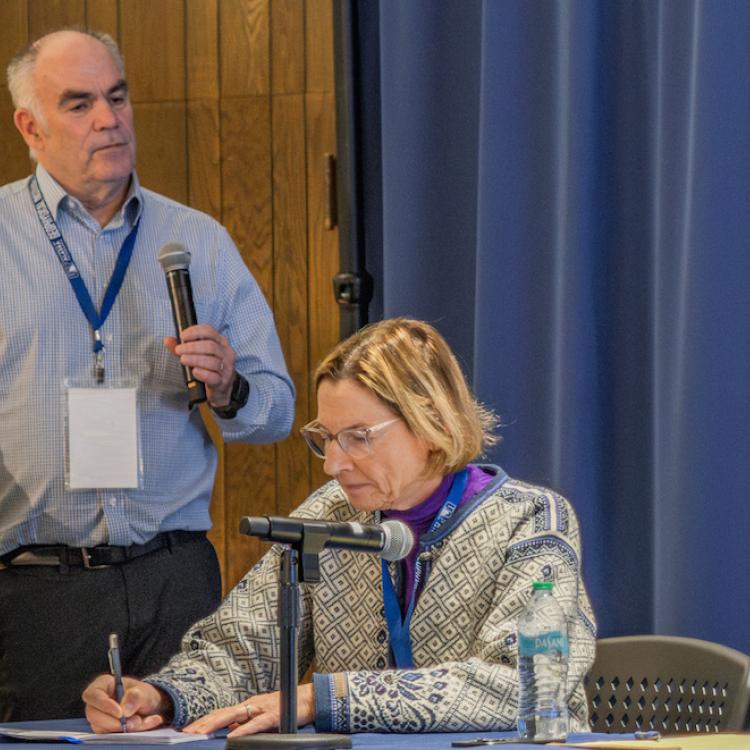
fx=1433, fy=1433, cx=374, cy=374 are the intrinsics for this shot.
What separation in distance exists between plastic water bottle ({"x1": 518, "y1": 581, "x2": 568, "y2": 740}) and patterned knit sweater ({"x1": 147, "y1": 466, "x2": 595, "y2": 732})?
5 centimetres

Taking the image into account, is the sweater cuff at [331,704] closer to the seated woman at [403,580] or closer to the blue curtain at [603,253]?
the seated woman at [403,580]

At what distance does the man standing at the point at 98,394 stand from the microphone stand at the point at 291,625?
110 centimetres

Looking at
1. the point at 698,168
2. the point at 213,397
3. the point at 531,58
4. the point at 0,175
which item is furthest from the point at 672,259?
the point at 0,175

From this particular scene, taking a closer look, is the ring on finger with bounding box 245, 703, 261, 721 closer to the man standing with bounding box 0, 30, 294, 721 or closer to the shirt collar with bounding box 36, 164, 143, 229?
the man standing with bounding box 0, 30, 294, 721

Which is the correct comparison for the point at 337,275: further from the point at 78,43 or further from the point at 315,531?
the point at 315,531

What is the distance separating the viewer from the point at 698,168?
2.88 meters

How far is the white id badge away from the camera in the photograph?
10.0 feet

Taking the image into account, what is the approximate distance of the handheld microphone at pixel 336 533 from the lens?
1.82 metres

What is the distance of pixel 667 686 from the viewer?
2541 millimetres

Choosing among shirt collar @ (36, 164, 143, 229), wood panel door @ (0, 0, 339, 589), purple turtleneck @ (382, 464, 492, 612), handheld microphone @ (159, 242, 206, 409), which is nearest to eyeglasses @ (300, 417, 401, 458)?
purple turtleneck @ (382, 464, 492, 612)

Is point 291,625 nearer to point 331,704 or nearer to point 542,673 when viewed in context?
point 331,704

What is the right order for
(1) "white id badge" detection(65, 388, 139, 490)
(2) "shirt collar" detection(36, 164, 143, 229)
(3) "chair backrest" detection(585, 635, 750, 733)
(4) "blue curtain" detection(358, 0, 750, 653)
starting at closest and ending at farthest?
1. (3) "chair backrest" detection(585, 635, 750, 733)
2. (4) "blue curtain" detection(358, 0, 750, 653)
3. (1) "white id badge" detection(65, 388, 139, 490)
4. (2) "shirt collar" detection(36, 164, 143, 229)

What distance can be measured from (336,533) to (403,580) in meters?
0.60

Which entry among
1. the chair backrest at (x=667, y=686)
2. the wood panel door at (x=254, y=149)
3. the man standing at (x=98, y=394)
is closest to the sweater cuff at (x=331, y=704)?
the chair backrest at (x=667, y=686)
